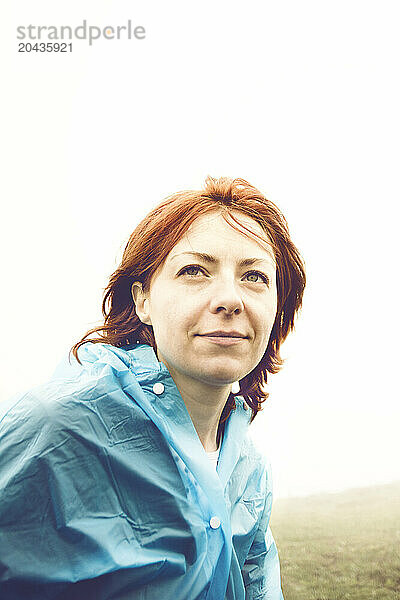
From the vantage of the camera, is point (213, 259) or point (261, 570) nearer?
point (213, 259)

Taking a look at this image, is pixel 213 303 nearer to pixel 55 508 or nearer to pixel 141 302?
pixel 141 302

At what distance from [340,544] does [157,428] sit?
0.98 metres

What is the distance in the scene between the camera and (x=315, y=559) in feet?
5.08

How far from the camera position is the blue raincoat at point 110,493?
729 mm

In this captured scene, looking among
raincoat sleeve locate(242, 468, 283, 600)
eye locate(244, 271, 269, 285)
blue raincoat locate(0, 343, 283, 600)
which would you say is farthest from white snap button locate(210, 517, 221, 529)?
eye locate(244, 271, 269, 285)

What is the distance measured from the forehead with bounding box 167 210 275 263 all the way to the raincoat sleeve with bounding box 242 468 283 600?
1.49 feet

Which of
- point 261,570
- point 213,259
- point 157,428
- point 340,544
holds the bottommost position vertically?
point 340,544

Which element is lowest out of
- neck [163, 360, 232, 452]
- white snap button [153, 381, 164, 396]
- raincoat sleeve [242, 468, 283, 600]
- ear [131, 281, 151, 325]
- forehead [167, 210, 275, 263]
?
raincoat sleeve [242, 468, 283, 600]

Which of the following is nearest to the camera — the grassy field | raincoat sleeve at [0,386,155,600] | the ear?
raincoat sleeve at [0,386,155,600]

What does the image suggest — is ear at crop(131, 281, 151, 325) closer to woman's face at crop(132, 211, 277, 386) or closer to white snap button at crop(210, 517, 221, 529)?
woman's face at crop(132, 211, 277, 386)

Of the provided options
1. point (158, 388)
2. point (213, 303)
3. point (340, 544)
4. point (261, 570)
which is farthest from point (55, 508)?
point (340, 544)

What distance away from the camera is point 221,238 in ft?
2.84

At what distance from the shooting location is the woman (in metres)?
0.74

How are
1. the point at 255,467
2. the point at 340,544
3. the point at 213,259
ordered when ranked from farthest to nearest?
the point at 340,544
the point at 255,467
the point at 213,259
